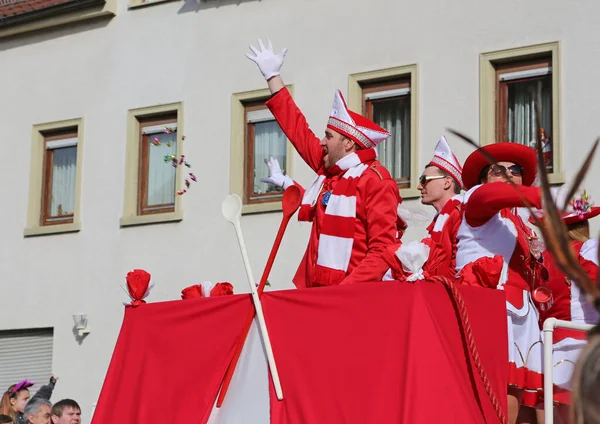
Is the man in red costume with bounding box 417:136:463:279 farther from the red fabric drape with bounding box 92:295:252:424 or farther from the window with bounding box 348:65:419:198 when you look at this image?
the window with bounding box 348:65:419:198

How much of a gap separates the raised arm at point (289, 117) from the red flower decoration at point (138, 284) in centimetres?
115

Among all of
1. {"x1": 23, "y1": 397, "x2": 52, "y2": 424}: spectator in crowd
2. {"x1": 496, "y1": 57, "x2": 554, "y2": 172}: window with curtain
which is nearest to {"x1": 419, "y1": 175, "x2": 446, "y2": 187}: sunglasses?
{"x1": 23, "y1": 397, "x2": 52, "y2": 424}: spectator in crowd

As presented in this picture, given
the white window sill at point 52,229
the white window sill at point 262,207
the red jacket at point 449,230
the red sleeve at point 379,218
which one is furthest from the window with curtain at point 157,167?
the red sleeve at point 379,218

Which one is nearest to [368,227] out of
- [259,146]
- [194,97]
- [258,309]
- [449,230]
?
[449,230]

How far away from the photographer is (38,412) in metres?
9.28

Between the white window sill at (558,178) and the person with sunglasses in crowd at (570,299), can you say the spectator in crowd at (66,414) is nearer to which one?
the person with sunglasses in crowd at (570,299)

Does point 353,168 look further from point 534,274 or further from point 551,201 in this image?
point 551,201

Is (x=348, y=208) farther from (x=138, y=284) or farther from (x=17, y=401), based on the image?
(x=17, y=401)

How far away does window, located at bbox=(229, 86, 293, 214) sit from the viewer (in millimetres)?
14961

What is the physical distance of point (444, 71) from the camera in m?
13.2

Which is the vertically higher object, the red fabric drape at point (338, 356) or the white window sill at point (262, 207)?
the white window sill at point (262, 207)

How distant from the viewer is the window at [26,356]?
53.5 ft

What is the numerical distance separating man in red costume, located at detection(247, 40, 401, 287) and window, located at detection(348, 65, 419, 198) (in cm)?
751

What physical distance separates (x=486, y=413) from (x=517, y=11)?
8.71 meters
